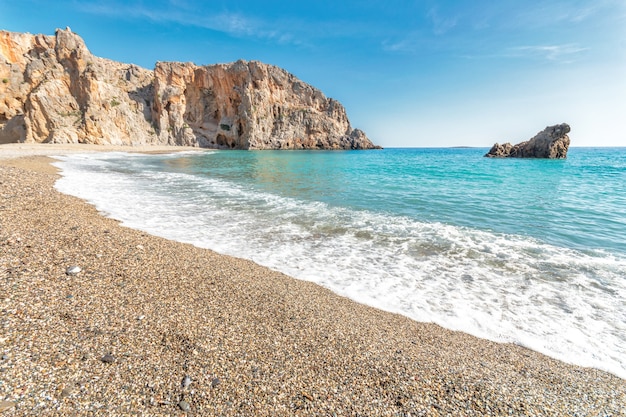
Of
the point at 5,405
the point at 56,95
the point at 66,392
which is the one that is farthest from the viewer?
the point at 56,95

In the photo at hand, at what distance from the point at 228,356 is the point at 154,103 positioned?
8354 cm

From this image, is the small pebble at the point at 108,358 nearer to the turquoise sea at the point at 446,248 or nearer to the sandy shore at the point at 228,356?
the sandy shore at the point at 228,356

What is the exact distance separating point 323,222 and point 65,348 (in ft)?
23.9

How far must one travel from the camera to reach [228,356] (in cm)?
271

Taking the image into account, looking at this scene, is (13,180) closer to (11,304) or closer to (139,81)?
(11,304)

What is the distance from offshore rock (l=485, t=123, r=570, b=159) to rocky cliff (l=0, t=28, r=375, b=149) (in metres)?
56.4

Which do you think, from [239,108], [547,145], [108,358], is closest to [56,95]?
[239,108]

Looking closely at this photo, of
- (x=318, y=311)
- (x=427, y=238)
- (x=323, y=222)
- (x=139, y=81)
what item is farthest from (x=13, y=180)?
(x=139, y=81)

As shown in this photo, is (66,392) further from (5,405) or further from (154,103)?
(154,103)

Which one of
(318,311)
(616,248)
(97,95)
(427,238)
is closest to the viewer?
(318,311)

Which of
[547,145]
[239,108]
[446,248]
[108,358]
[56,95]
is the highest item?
[239,108]

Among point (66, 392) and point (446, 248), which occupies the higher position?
point (66, 392)

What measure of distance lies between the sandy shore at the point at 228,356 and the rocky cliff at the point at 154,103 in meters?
54.5

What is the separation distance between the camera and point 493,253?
686 cm
